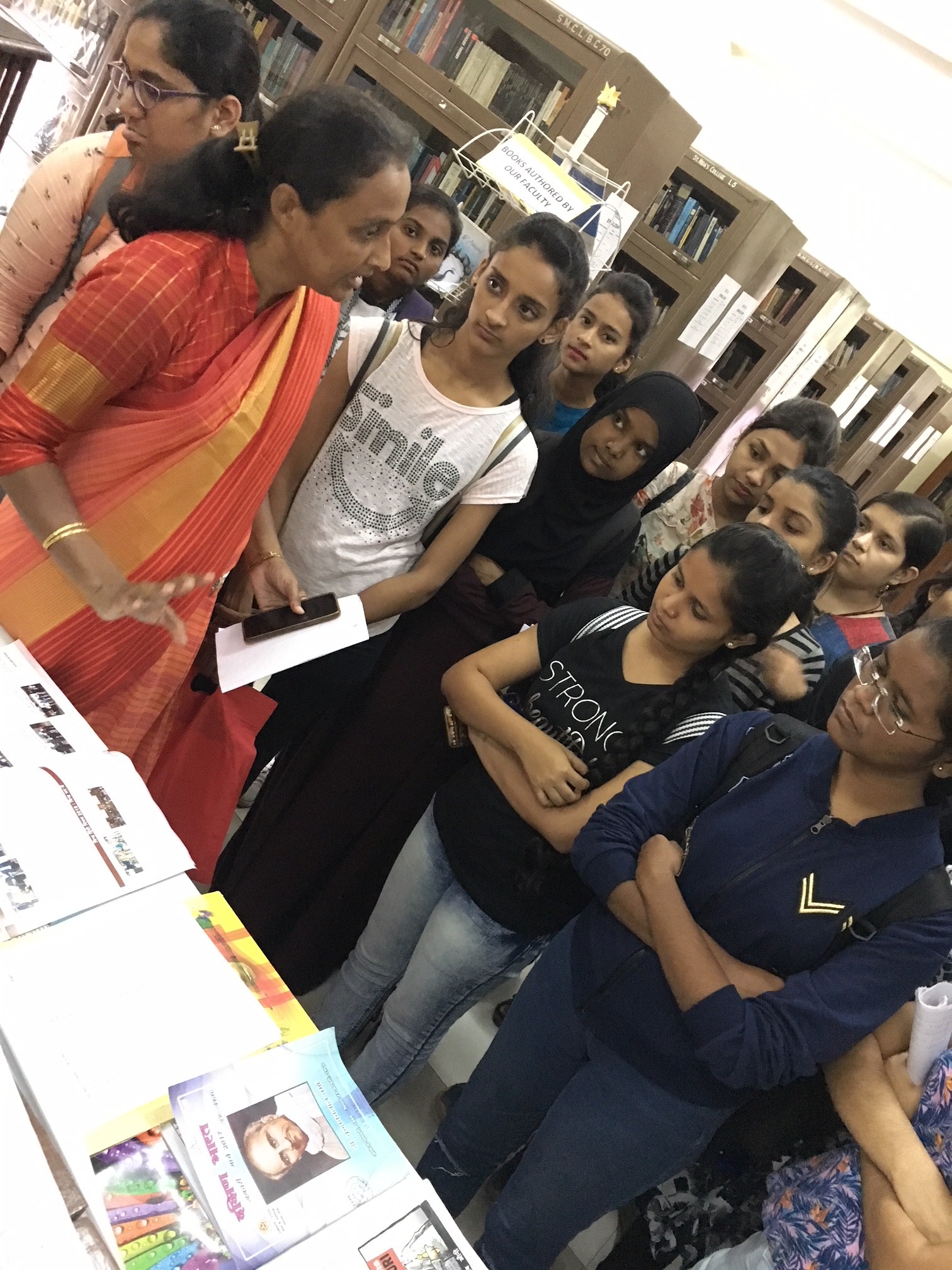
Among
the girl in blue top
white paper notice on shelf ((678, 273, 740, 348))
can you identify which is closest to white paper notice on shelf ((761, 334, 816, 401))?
white paper notice on shelf ((678, 273, 740, 348))

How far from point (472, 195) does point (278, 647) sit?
10.3ft

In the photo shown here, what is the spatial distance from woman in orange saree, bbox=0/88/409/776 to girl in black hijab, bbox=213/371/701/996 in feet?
2.11

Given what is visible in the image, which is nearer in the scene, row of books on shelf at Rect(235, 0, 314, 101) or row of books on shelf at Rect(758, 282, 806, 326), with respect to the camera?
row of books on shelf at Rect(235, 0, 314, 101)

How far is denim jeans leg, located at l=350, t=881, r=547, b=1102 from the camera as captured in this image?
153 centimetres

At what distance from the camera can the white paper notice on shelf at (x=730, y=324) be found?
3.95 meters

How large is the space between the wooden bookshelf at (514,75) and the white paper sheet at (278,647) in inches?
103

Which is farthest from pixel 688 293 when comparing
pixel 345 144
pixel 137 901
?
pixel 137 901

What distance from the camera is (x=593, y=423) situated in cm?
193

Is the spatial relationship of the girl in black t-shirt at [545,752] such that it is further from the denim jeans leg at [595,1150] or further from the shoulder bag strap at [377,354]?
the shoulder bag strap at [377,354]

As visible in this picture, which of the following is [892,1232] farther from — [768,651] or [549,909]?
[768,651]

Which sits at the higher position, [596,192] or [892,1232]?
[596,192]

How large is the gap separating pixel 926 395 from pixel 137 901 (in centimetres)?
625

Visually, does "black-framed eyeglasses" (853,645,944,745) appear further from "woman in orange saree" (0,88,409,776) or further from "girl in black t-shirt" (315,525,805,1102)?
"woman in orange saree" (0,88,409,776)

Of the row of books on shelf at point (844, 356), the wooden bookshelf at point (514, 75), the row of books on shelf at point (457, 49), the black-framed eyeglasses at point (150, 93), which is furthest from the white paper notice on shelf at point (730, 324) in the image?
the black-framed eyeglasses at point (150, 93)
